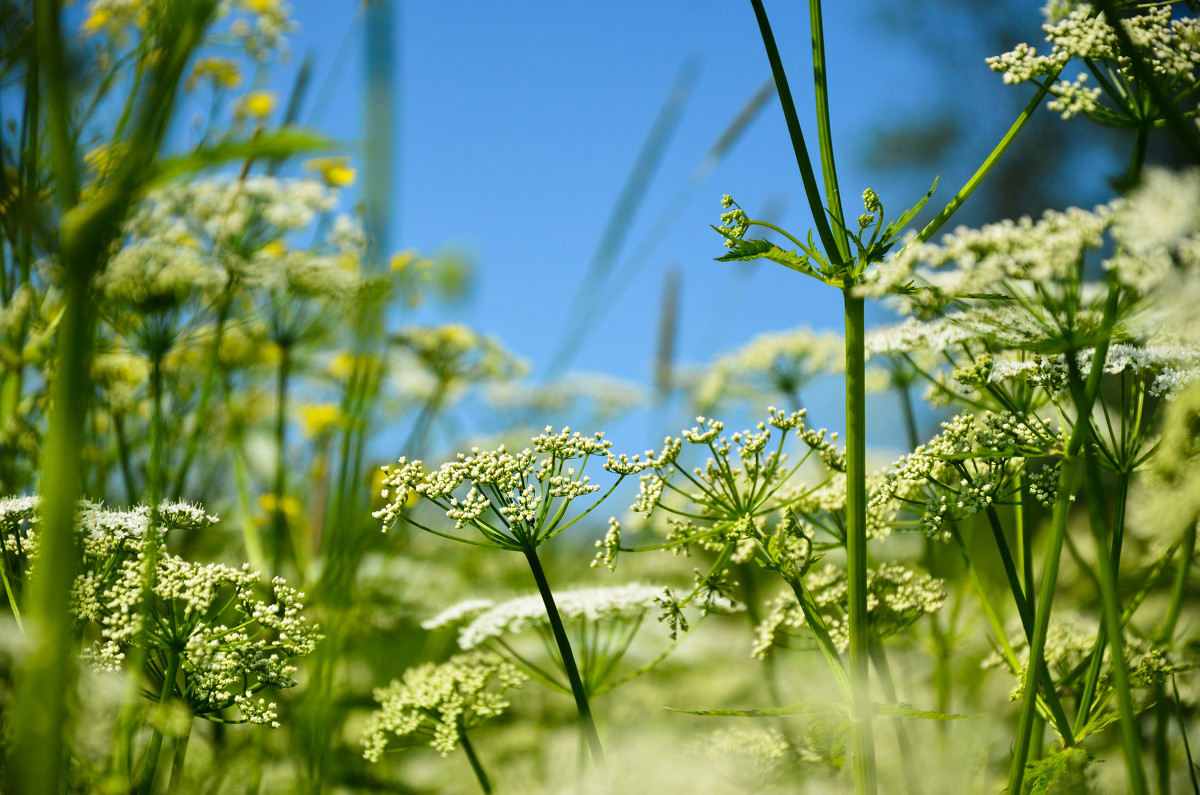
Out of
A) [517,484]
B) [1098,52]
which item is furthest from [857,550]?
[1098,52]

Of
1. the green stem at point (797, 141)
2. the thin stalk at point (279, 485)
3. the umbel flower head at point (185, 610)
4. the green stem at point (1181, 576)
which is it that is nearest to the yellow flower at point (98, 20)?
the thin stalk at point (279, 485)

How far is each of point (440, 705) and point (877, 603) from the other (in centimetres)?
92

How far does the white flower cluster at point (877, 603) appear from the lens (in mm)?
1510

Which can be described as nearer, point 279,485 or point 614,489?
point 614,489

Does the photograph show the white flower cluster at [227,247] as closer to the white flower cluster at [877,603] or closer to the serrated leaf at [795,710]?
the white flower cluster at [877,603]

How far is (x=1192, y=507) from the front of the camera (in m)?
0.86

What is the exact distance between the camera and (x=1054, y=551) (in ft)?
3.44

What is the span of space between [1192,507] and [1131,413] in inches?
21.8

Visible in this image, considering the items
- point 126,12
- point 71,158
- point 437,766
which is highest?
point 126,12

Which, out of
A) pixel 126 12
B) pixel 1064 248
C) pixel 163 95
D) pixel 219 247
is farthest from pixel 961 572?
pixel 126 12

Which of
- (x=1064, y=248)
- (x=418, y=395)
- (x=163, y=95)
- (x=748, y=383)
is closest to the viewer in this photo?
(x=163, y=95)

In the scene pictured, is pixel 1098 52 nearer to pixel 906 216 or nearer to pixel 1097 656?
pixel 906 216

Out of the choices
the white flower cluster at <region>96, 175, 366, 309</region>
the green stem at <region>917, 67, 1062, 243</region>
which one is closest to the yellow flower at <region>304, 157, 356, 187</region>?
the white flower cluster at <region>96, 175, 366, 309</region>

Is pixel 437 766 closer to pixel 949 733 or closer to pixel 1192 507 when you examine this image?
pixel 949 733
